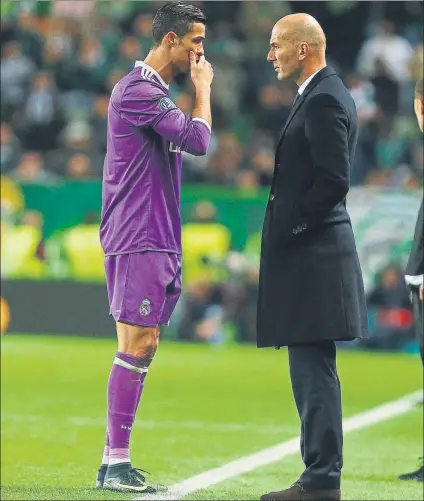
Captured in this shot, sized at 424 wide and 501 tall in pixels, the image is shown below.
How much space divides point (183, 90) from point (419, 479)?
11076 millimetres

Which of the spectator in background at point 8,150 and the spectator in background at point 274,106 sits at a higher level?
the spectator in background at point 274,106

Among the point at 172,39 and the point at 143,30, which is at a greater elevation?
the point at 143,30

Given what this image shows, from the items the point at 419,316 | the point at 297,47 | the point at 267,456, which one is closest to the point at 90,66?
the point at 267,456

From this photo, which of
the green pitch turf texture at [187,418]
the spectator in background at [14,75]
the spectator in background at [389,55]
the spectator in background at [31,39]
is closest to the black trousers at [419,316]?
the green pitch turf texture at [187,418]

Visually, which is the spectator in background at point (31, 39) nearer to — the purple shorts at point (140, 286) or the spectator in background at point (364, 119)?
the spectator in background at point (364, 119)

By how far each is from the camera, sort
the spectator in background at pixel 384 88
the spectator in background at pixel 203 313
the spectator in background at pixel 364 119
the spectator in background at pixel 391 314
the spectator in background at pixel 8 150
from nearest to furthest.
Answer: the spectator in background at pixel 391 314, the spectator in background at pixel 203 313, the spectator in background at pixel 364 119, the spectator in background at pixel 8 150, the spectator in background at pixel 384 88

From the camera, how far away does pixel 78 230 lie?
15281 millimetres

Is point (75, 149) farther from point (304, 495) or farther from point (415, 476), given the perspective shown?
point (304, 495)

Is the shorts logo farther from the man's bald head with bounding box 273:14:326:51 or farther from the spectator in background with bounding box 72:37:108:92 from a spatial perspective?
the spectator in background with bounding box 72:37:108:92

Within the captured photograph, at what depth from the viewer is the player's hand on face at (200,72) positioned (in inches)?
225

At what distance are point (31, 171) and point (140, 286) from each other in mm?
10673

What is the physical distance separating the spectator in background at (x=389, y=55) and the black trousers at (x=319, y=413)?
12306mm

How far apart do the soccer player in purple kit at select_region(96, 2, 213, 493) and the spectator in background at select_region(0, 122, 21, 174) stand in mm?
10992

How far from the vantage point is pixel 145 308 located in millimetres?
5836
